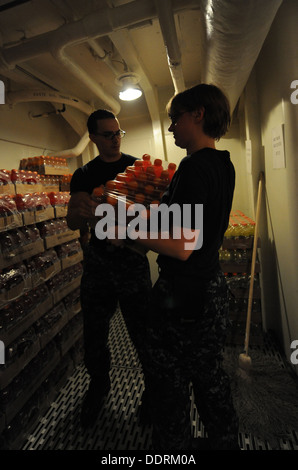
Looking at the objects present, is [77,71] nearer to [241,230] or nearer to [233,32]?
[233,32]

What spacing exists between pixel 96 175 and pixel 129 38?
1474 millimetres

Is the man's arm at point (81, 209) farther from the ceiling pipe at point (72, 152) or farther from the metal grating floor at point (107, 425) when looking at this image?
the ceiling pipe at point (72, 152)

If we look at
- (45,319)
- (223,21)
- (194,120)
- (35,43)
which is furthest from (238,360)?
(35,43)

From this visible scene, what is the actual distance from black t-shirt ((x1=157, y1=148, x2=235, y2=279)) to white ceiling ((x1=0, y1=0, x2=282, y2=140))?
65 centimetres

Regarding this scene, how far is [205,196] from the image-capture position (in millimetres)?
908

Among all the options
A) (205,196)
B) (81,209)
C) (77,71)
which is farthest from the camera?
(77,71)

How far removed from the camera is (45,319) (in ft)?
6.53

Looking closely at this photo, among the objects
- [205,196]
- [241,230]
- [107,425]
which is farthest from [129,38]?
[107,425]

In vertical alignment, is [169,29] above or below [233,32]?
above

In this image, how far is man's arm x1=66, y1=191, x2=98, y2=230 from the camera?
1.36 m

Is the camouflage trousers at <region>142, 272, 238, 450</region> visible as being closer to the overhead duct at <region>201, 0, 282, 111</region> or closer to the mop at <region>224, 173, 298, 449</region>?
the mop at <region>224, 173, 298, 449</region>

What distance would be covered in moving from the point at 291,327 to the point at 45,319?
6.01ft

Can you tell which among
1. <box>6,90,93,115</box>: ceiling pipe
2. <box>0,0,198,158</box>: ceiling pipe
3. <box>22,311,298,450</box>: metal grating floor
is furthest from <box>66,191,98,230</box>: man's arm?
<box>6,90,93,115</box>: ceiling pipe
